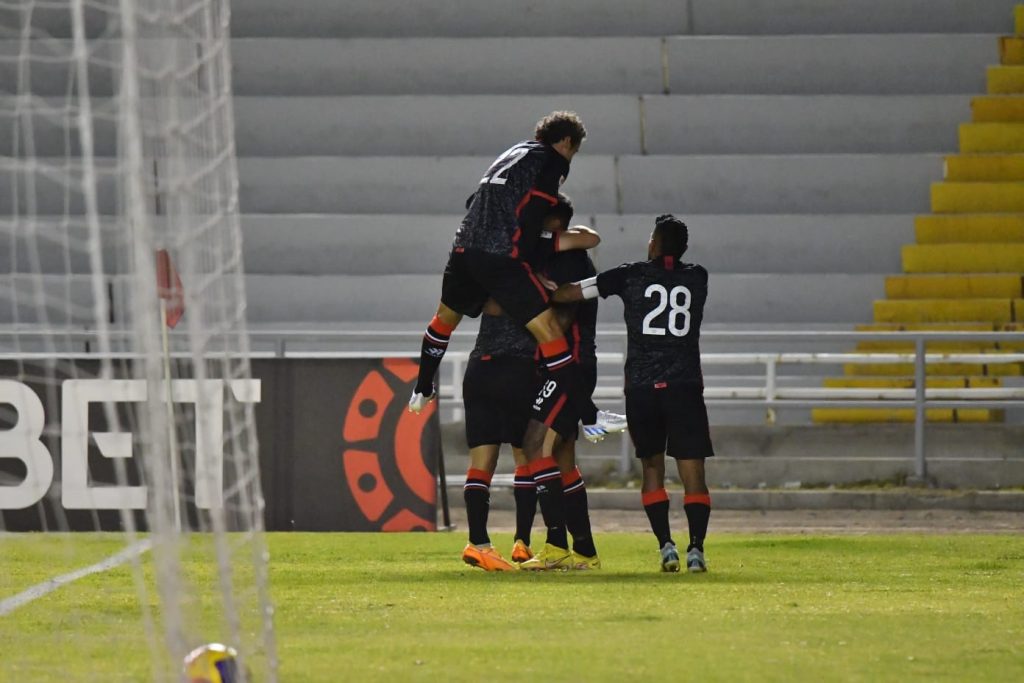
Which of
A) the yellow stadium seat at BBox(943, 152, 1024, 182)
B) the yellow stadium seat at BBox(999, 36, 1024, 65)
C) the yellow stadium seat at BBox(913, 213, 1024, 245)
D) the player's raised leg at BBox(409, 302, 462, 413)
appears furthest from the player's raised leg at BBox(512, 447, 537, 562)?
the yellow stadium seat at BBox(999, 36, 1024, 65)

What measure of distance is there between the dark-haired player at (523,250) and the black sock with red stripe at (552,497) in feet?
0.87

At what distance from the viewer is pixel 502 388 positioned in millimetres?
8109

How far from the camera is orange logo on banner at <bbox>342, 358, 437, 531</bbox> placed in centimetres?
1116

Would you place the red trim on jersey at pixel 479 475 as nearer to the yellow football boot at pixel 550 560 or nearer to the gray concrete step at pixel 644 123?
the yellow football boot at pixel 550 560

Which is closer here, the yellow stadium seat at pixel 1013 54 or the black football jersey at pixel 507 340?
the black football jersey at pixel 507 340

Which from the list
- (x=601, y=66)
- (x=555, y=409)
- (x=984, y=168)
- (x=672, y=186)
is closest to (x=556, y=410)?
(x=555, y=409)

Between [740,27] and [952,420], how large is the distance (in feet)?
21.8

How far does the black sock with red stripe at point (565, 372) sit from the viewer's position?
7.81m

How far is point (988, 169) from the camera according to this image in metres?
20.2

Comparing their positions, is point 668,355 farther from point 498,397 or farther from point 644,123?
point 644,123

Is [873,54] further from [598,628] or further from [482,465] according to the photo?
[598,628]

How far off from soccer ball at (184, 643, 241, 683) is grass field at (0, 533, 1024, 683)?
0.48 metres

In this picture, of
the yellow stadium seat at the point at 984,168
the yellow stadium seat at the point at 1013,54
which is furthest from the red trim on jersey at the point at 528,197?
the yellow stadium seat at the point at 1013,54

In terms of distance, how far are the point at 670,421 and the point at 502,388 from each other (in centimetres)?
77
